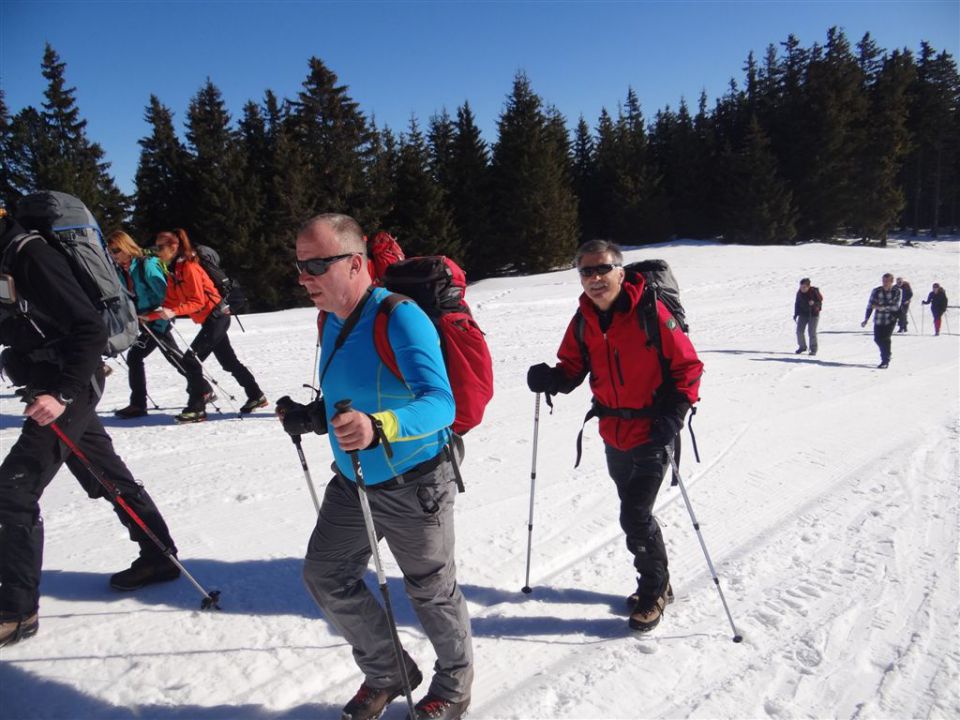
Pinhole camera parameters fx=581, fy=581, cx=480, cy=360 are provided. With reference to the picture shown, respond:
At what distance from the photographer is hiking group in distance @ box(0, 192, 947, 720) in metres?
2.24

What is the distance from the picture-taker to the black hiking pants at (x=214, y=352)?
7.01m

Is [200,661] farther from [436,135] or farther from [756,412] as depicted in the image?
[436,135]

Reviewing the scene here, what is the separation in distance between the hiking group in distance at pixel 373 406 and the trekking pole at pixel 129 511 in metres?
0.01

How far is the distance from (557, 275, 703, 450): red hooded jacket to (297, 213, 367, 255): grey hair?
5.27 ft

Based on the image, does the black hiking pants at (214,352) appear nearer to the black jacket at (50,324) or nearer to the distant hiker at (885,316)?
the black jacket at (50,324)

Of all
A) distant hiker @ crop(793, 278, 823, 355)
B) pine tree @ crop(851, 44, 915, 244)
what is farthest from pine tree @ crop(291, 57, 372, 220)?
pine tree @ crop(851, 44, 915, 244)

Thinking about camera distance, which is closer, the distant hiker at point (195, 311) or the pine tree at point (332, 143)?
the distant hiker at point (195, 311)

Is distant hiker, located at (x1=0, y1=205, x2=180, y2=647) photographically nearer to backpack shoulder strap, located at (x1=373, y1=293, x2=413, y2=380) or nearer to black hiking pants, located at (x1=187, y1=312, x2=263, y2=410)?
backpack shoulder strap, located at (x1=373, y1=293, x2=413, y2=380)

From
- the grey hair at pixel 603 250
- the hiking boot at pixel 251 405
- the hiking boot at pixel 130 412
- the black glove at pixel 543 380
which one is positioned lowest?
the hiking boot at pixel 251 405

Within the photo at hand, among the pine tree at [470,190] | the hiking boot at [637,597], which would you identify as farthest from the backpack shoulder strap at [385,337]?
the pine tree at [470,190]

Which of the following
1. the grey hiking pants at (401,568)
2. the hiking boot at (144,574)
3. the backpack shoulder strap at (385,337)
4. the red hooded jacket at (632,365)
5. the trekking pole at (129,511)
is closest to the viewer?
the backpack shoulder strap at (385,337)

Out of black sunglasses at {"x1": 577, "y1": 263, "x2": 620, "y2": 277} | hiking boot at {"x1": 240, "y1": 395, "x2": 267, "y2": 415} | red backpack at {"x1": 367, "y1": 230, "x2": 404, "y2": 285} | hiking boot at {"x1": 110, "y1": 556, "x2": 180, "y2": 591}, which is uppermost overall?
red backpack at {"x1": 367, "y1": 230, "x2": 404, "y2": 285}

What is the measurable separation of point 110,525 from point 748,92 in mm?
58860

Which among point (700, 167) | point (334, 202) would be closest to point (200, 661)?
point (334, 202)
